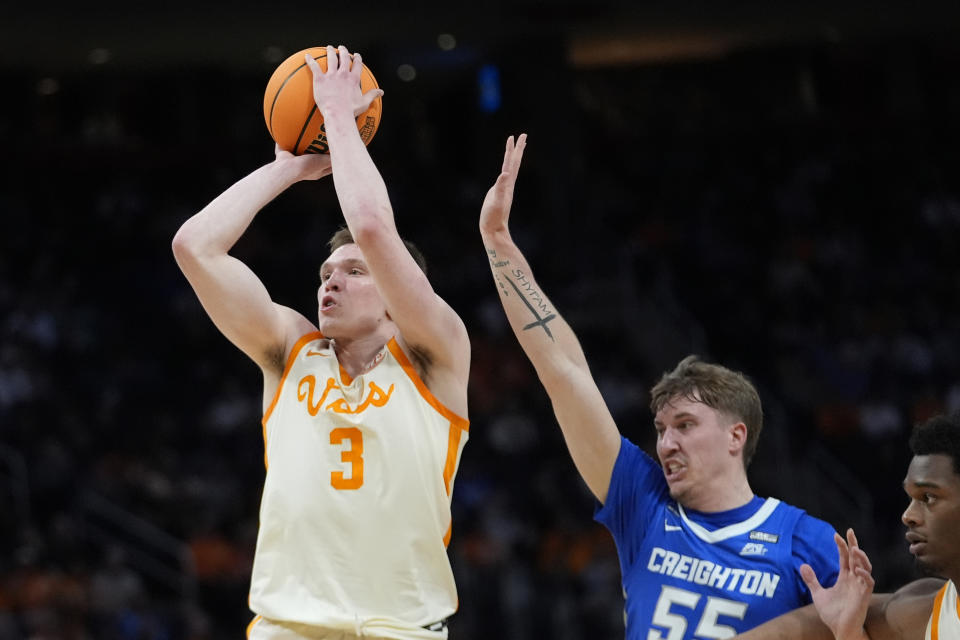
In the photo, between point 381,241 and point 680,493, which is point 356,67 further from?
point 680,493

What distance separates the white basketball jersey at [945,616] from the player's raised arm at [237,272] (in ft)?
6.99

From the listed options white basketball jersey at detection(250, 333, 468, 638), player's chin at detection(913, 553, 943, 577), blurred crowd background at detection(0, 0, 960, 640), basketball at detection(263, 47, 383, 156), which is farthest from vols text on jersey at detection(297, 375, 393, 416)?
blurred crowd background at detection(0, 0, 960, 640)

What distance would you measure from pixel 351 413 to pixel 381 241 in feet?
1.66

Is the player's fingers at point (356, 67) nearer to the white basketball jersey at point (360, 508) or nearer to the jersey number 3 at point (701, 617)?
the white basketball jersey at point (360, 508)

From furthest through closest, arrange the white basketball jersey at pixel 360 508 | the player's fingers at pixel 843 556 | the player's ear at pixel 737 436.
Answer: the player's ear at pixel 737 436, the player's fingers at pixel 843 556, the white basketball jersey at pixel 360 508

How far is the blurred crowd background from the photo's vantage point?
1095 centimetres

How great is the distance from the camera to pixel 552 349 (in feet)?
14.1

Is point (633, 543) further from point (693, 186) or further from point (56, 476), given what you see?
point (693, 186)

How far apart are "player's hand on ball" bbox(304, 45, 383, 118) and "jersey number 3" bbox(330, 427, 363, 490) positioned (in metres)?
0.95

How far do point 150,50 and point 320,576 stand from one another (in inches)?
541

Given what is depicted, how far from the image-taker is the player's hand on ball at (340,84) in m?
3.77

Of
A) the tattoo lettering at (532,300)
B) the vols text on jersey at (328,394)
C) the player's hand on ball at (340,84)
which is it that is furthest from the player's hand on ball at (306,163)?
the tattoo lettering at (532,300)

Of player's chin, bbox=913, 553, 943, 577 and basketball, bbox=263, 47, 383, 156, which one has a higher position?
basketball, bbox=263, 47, 383, 156

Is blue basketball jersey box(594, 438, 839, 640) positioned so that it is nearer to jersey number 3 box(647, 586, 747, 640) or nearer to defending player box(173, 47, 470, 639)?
jersey number 3 box(647, 586, 747, 640)
